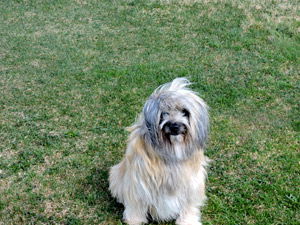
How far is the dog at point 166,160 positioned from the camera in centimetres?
263

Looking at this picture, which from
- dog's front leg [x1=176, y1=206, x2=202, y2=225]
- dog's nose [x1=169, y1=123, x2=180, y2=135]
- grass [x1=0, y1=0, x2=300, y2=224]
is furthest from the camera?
grass [x1=0, y1=0, x2=300, y2=224]

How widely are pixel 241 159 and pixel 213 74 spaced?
210cm

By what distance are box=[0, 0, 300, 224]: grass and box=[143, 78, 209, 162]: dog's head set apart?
3.63 feet

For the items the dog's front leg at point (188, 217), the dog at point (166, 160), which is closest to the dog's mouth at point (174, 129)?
the dog at point (166, 160)

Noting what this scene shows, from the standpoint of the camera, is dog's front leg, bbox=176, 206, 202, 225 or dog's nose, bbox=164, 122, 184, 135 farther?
dog's front leg, bbox=176, 206, 202, 225

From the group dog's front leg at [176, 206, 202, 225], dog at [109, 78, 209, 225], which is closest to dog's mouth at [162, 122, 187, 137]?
dog at [109, 78, 209, 225]

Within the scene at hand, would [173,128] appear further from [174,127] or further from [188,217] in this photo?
[188,217]

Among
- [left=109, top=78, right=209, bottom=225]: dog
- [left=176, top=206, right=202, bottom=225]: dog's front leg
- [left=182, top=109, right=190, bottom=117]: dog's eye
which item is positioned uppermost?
[left=182, top=109, right=190, bottom=117]: dog's eye

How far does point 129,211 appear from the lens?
3.28 meters

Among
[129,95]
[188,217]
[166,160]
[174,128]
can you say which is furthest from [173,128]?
[129,95]

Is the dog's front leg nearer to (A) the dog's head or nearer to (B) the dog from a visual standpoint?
(B) the dog

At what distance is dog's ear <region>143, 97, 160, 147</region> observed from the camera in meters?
2.61

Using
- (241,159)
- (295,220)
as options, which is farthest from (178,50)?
(295,220)

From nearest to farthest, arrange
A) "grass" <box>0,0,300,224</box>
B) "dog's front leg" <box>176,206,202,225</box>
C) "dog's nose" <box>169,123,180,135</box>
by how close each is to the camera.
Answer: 1. "dog's nose" <box>169,123,180,135</box>
2. "dog's front leg" <box>176,206,202,225</box>
3. "grass" <box>0,0,300,224</box>
